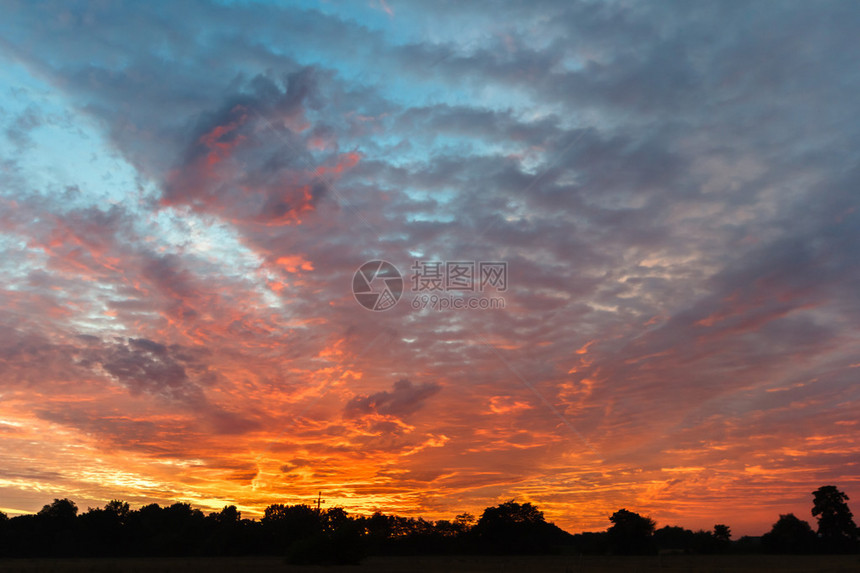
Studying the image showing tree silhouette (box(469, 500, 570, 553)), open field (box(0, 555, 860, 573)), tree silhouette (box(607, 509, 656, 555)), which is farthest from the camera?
tree silhouette (box(469, 500, 570, 553))

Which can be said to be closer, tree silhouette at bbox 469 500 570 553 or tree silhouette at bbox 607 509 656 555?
tree silhouette at bbox 607 509 656 555

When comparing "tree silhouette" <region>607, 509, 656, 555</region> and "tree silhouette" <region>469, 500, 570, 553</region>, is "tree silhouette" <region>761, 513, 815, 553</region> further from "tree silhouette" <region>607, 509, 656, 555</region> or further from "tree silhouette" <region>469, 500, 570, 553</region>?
"tree silhouette" <region>469, 500, 570, 553</region>

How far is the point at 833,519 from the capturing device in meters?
115

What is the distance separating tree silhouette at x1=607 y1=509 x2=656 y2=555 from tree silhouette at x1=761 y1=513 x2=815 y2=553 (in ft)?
75.0

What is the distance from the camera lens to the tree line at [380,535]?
110938mm

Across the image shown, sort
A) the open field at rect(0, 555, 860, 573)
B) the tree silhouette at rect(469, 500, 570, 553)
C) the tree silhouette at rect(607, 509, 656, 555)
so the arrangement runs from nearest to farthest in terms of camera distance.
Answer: the open field at rect(0, 555, 860, 573) → the tree silhouette at rect(607, 509, 656, 555) → the tree silhouette at rect(469, 500, 570, 553)

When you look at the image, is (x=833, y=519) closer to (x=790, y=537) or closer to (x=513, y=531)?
(x=790, y=537)

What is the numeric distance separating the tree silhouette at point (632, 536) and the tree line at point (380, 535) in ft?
0.57

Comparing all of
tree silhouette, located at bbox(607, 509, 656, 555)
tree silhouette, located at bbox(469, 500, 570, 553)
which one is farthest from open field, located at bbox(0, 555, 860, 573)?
tree silhouette, located at bbox(469, 500, 570, 553)

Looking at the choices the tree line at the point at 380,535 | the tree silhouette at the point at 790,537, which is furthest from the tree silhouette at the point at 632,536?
the tree silhouette at the point at 790,537

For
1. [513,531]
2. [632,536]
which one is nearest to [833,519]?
[632,536]

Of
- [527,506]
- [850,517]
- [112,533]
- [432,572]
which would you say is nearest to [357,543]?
[432,572]

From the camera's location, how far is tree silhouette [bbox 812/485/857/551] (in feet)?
360

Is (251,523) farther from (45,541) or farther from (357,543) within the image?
(357,543)
